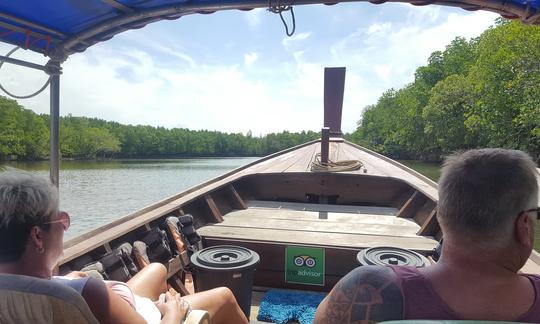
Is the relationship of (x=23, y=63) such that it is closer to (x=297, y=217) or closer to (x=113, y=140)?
(x=297, y=217)

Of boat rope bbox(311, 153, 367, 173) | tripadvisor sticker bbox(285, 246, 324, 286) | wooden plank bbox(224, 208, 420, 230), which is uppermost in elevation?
boat rope bbox(311, 153, 367, 173)

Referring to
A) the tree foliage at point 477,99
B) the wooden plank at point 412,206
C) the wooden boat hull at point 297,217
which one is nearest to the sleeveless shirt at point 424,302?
the wooden boat hull at point 297,217

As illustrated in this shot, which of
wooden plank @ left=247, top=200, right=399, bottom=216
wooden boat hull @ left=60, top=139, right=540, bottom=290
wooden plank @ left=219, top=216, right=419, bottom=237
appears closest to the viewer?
wooden boat hull @ left=60, top=139, right=540, bottom=290

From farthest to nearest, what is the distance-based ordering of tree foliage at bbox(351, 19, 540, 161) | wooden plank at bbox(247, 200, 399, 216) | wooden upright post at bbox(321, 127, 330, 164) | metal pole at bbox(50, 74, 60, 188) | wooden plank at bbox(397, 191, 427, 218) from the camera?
1. tree foliage at bbox(351, 19, 540, 161)
2. wooden upright post at bbox(321, 127, 330, 164)
3. wooden plank at bbox(247, 200, 399, 216)
4. wooden plank at bbox(397, 191, 427, 218)
5. metal pole at bbox(50, 74, 60, 188)

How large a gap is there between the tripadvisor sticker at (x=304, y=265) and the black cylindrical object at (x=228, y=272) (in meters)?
0.56

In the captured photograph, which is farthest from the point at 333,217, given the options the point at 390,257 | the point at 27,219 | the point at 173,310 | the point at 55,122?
the point at 27,219

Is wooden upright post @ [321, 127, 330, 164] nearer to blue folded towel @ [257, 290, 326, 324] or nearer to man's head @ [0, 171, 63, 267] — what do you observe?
blue folded towel @ [257, 290, 326, 324]

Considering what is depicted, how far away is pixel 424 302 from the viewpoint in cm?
78

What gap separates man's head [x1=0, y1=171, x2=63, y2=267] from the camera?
0.88 m

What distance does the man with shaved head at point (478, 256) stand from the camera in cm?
76

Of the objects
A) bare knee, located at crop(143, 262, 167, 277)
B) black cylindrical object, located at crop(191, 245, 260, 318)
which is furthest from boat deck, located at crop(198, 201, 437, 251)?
bare knee, located at crop(143, 262, 167, 277)

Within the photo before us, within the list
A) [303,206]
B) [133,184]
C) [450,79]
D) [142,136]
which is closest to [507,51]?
[450,79]

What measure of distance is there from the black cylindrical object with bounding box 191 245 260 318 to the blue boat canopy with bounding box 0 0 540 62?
1415mm

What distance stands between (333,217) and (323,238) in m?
0.85
